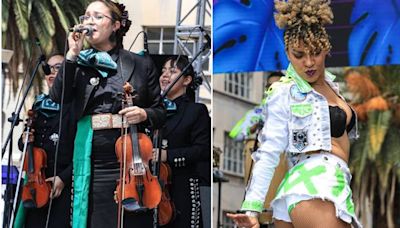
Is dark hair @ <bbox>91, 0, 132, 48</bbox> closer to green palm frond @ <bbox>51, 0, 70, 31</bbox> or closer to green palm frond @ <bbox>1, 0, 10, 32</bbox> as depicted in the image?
green palm frond @ <bbox>51, 0, 70, 31</bbox>

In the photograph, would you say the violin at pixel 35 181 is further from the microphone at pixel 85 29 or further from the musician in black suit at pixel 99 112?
the microphone at pixel 85 29

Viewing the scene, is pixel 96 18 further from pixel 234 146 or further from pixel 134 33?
pixel 234 146

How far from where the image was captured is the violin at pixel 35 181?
4.43m

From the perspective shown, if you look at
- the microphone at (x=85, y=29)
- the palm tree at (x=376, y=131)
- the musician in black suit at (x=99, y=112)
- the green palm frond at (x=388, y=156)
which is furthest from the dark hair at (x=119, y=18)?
the green palm frond at (x=388, y=156)

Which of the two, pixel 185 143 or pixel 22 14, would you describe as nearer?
pixel 22 14

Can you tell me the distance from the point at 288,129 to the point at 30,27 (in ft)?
6.64

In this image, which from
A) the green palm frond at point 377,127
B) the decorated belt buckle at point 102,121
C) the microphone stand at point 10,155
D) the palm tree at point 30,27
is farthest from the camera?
the green palm frond at point 377,127

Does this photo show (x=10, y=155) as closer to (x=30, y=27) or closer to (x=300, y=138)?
(x=30, y=27)

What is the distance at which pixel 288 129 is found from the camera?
3625mm

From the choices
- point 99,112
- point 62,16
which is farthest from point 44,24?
point 99,112

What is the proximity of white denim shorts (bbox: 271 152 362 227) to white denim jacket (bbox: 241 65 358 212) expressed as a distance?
57mm

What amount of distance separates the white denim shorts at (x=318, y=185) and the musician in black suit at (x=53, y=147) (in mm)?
1204

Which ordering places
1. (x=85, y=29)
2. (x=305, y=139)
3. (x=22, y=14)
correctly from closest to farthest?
(x=305, y=139)
(x=85, y=29)
(x=22, y=14)

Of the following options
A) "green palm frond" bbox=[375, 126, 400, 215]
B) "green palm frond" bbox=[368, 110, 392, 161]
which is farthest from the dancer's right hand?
"green palm frond" bbox=[375, 126, 400, 215]
